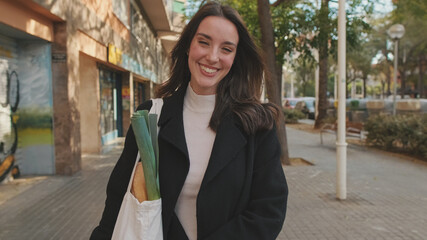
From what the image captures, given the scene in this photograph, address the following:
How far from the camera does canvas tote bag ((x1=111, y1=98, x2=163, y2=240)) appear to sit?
1.40m

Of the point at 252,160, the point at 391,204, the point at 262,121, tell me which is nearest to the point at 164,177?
the point at 252,160

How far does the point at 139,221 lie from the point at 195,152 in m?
0.37

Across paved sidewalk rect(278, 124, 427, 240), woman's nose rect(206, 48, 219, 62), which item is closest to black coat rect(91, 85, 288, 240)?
woman's nose rect(206, 48, 219, 62)

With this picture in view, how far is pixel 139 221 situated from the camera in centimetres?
140

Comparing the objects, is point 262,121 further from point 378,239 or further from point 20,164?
point 20,164

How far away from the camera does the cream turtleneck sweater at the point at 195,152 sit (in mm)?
1571

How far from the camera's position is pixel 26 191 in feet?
20.4

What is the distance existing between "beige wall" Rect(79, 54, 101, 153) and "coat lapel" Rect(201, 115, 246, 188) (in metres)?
9.63

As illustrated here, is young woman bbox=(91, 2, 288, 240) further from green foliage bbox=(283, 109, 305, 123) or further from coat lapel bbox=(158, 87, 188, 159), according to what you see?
green foliage bbox=(283, 109, 305, 123)

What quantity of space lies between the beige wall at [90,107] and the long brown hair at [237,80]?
359 inches

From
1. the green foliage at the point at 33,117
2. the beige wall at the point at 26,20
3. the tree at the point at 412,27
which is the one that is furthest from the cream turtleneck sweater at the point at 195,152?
the tree at the point at 412,27

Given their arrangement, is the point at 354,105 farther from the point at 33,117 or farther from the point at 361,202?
the point at 33,117

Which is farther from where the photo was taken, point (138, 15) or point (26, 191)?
point (138, 15)

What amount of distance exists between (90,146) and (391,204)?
7.99 meters
